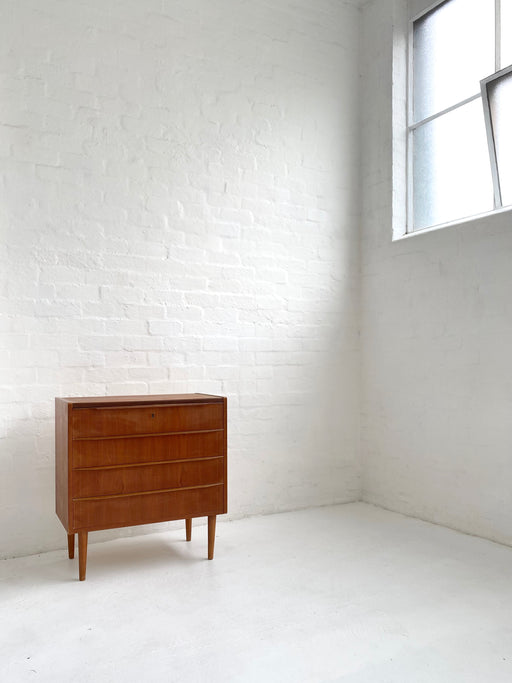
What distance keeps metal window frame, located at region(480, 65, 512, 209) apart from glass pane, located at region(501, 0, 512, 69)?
2.7 inches

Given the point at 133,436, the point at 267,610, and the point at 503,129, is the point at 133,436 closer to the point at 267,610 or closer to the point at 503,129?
the point at 267,610

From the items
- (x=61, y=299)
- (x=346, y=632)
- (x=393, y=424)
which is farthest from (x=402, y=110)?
(x=346, y=632)

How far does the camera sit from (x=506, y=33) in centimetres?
343

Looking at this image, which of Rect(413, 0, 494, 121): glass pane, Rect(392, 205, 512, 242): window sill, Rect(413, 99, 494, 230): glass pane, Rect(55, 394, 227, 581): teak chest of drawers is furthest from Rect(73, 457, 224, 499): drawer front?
Rect(413, 0, 494, 121): glass pane

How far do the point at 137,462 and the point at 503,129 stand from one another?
271 centimetres

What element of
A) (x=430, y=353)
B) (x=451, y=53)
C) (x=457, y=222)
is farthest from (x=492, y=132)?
(x=430, y=353)

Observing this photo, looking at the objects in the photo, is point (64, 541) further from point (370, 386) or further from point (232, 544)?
point (370, 386)

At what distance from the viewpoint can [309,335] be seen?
410 centimetres

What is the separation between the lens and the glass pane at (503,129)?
338 cm

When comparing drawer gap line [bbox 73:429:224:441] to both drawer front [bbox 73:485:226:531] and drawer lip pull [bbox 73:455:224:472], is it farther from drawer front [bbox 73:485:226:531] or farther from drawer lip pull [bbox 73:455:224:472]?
drawer front [bbox 73:485:226:531]

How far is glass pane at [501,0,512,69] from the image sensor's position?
11.2ft

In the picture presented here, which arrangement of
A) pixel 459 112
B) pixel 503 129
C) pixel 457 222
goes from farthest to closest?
pixel 459 112 < pixel 457 222 < pixel 503 129

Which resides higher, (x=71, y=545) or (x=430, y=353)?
(x=430, y=353)

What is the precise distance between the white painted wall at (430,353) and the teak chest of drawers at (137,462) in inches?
55.7
